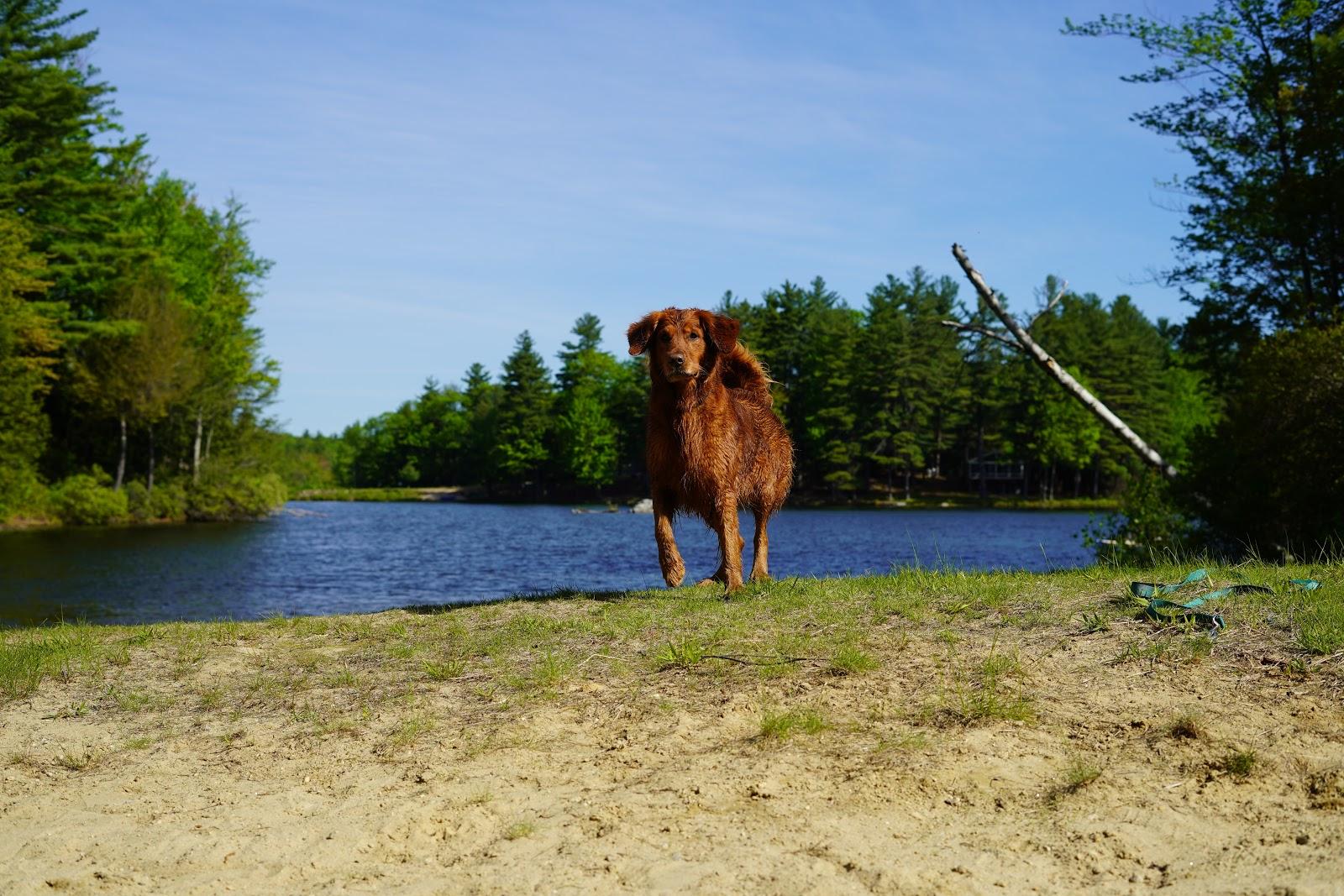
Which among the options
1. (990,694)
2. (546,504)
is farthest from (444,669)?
(546,504)

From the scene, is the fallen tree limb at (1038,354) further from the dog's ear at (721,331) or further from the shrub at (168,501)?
the shrub at (168,501)

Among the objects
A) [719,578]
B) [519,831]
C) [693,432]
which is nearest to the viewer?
[519,831]

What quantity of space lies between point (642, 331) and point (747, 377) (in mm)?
1852

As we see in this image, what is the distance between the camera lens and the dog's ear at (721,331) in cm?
868

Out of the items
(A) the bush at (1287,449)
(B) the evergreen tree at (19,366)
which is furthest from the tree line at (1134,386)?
(B) the evergreen tree at (19,366)

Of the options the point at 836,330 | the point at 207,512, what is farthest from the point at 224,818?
the point at 836,330

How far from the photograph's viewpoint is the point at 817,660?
635cm

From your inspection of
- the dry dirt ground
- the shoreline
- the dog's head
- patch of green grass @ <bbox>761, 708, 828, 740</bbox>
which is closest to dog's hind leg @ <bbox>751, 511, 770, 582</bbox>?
the dog's head

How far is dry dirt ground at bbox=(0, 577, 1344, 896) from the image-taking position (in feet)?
13.9

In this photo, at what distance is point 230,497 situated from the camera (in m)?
51.4

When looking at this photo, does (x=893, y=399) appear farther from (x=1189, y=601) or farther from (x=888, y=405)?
(x=1189, y=601)

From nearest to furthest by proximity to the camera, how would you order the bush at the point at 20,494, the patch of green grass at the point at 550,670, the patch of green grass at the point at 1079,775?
the patch of green grass at the point at 1079,775
the patch of green grass at the point at 550,670
the bush at the point at 20,494

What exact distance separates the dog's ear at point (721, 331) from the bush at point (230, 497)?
4778 centimetres

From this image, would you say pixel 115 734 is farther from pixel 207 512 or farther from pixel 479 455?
pixel 479 455
